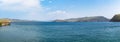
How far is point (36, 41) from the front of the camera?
166 feet

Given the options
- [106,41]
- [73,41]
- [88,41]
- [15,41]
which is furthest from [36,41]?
[106,41]

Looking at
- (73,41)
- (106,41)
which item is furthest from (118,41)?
(73,41)

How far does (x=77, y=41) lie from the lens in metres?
51.2

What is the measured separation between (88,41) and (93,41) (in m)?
1.19

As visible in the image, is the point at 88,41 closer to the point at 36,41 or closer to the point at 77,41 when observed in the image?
the point at 77,41

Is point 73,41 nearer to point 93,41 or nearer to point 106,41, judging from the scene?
point 93,41

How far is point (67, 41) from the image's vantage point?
51.6 m

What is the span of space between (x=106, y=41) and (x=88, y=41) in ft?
15.0

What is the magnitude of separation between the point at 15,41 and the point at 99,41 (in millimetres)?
19107

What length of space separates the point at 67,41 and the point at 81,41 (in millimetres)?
3196

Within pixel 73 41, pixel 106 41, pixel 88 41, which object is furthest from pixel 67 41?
pixel 106 41

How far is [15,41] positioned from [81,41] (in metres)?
14.9

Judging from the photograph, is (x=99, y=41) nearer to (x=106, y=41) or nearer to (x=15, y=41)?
(x=106, y=41)

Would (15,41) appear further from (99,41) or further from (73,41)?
(99,41)
